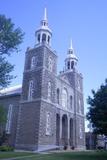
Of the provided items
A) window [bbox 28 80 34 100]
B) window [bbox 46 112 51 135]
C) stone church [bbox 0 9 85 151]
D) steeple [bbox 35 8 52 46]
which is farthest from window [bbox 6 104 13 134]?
steeple [bbox 35 8 52 46]

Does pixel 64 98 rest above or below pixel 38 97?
above

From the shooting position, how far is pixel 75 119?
50656mm

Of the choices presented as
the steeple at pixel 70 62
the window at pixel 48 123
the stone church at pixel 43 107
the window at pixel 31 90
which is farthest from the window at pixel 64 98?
the window at pixel 31 90

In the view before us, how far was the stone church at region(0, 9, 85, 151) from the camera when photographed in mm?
37125

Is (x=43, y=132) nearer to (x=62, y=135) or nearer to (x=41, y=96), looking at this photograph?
(x=41, y=96)

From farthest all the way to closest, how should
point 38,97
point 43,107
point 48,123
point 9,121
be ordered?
1. point 9,121
2. point 48,123
3. point 38,97
4. point 43,107

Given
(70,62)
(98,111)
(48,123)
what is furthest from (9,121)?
(70,62)

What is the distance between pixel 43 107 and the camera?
38031 millimetres

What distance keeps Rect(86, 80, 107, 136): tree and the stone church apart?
35.8ft

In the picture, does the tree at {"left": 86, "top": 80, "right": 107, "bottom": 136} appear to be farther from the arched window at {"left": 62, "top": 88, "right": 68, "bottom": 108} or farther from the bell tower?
the arched window at {"left": 62, "top": 88, "right": 68, "bottom": 108}

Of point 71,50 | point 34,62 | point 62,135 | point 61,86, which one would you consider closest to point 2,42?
point 34,62

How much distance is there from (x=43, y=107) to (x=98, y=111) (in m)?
13.0

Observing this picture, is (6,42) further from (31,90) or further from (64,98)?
(64,98)

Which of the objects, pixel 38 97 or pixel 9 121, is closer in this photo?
pixel 38 97
